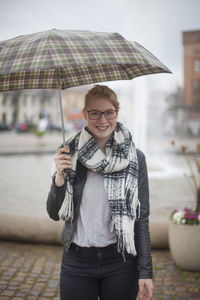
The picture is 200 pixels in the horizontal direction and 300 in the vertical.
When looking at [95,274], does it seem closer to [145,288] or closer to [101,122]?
[145,288]

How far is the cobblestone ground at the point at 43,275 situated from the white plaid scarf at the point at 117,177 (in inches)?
78.4

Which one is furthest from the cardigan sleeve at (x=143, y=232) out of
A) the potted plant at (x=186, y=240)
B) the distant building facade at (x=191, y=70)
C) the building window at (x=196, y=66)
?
the building window at (x=196, y=66)

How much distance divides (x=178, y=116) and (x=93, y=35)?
4649 cm

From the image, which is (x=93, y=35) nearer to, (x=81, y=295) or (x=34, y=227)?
(x=81, y=295)

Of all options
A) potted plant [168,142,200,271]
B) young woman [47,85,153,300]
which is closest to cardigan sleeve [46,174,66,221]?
young woman [47,85,153,300]

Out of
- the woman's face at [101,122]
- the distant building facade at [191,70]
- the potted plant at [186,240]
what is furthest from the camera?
the distant building facade at [191,70]

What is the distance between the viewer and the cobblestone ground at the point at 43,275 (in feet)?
12.3

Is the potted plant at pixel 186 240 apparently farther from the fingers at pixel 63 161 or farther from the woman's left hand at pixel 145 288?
the fingers at pixel 63 161

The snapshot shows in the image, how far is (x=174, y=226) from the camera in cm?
430

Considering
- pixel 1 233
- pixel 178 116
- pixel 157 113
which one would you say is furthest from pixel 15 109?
pixel 1 233

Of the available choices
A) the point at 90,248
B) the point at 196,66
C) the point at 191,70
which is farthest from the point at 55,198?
the point at 191,70

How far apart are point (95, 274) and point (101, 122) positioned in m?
0.90

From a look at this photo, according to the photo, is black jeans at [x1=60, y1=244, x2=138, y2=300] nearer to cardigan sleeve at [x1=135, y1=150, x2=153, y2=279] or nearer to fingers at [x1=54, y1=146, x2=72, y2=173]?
cardigan sleeve at [x1=135, y1=150, x2=153, y2=279]

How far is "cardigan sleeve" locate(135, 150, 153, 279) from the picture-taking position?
6.84ft
